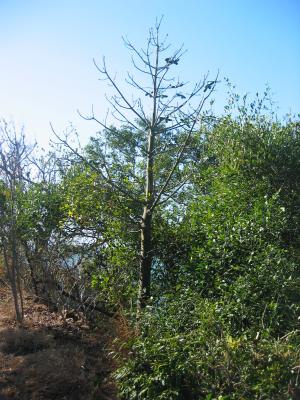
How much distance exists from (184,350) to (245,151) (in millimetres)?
3747

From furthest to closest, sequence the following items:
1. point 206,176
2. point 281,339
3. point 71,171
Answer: point 71,171
point 206,176
point 281,339

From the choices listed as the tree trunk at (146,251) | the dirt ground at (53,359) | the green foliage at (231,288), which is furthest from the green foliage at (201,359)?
the tree trunk at (146,251)

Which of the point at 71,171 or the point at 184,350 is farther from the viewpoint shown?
the point at 71,171

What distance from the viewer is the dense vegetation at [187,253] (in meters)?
4.77

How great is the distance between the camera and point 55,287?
8.32 m

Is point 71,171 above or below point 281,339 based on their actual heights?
above

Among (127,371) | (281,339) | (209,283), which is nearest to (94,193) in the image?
(209,283)

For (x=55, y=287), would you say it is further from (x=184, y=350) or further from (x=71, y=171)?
(x=184, y=350)

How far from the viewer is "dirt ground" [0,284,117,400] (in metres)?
5.75

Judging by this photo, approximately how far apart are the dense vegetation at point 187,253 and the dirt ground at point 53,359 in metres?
0.38

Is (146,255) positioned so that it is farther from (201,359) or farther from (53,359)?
(201,359)

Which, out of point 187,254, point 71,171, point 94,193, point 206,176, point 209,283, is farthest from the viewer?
point 71,171

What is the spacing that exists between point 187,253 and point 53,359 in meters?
2.46

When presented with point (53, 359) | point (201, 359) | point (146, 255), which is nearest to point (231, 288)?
point (201, 359)
